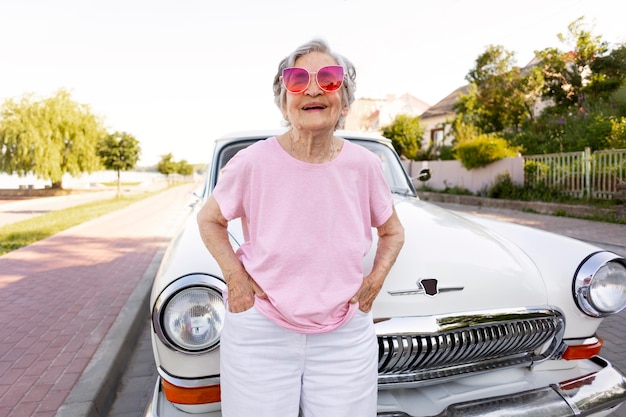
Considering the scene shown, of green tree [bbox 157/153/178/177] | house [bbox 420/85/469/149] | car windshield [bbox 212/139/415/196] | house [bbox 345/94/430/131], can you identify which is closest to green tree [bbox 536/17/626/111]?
house [bbox 420/85/469/149]

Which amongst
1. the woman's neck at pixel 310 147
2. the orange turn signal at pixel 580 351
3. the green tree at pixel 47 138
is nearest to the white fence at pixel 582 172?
the orange turn signal at pixel 580 351

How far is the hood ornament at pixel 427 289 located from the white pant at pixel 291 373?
480 mm

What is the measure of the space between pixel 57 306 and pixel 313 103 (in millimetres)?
4148

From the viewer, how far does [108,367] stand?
9.93 feet

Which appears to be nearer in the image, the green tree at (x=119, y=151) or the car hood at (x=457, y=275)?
the car hood at (x=457, y=275)

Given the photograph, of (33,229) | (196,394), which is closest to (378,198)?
(196,394)

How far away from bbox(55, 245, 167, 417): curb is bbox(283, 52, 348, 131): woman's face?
2.10m

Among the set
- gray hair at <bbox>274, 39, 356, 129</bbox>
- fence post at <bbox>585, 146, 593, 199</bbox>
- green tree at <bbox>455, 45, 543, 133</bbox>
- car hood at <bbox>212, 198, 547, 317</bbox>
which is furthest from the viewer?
green tree at <bbox>455, 45, 543, 133</bbox>

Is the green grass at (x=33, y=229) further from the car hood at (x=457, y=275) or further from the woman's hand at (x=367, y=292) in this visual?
the woman's hand at (x=367, y=292)

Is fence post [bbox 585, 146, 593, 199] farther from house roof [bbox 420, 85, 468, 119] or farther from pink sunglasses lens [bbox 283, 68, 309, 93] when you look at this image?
house roof [bbox 420, 85, 468, 119]

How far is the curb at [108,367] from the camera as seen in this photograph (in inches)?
102

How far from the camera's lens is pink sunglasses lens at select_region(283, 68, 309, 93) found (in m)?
1.39


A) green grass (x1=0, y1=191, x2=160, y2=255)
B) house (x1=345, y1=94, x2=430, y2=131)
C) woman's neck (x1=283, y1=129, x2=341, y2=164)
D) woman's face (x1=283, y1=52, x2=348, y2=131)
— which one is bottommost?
green grass (x1=0, y1=191, x2=160, y2=255)

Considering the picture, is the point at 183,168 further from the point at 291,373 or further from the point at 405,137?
the point at 291,373
